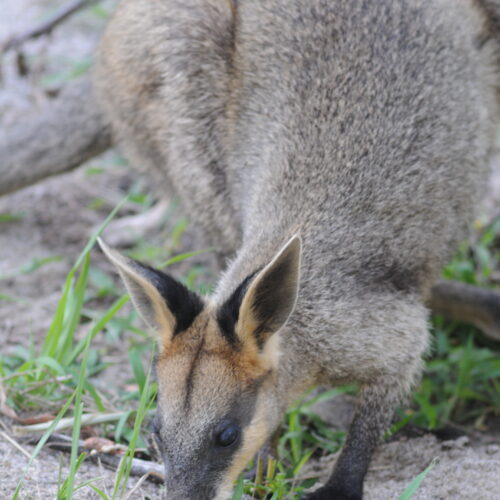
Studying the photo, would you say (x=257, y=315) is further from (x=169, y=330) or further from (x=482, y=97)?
(x=482, y=97)

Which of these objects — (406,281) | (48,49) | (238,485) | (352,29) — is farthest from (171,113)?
(48,49)

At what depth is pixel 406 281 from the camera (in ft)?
12.4

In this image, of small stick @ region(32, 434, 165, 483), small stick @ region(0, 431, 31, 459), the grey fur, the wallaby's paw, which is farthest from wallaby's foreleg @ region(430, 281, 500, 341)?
small stick @ region(0, 431, 31, 459)

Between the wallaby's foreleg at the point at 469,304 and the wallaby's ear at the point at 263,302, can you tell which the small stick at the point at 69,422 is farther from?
the wallaby's foreleg at the point at 469,304

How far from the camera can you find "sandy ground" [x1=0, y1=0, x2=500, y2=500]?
Answer: 3332 millimetres

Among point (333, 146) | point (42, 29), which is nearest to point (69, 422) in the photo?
point (333, 146)

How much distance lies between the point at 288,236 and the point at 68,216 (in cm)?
267

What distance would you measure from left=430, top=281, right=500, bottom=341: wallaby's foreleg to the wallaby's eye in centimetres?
218

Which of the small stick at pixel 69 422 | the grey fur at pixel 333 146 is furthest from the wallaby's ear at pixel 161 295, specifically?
the small stick at pixel 69 422

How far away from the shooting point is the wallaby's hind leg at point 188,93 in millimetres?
4426

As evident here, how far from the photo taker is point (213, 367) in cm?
295

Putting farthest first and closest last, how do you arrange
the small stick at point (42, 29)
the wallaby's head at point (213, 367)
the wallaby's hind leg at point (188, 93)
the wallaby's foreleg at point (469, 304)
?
the small stick at point (42, 29), the wallaby's foreleg at point (469, 304), the wallaby's hind leg at point (188, 93), the wallaby's head at point (213, 367)

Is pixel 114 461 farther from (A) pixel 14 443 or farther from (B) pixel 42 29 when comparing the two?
(B) pixel 42 29

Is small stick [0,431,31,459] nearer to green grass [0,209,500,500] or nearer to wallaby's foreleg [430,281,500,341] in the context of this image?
green grass [0,209,500,500]
